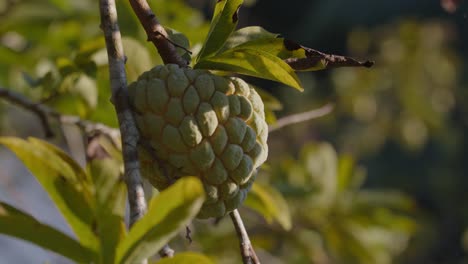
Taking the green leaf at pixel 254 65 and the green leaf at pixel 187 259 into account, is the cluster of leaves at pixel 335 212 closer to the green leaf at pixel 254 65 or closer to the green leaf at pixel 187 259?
the green leaf at pixel 254 65

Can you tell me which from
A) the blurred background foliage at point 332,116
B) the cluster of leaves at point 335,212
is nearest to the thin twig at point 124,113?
the blurred background foliage at point 332,116

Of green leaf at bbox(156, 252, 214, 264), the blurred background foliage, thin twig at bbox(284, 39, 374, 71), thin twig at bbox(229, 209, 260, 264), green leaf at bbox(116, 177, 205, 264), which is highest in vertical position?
thin twig at bbox(284, 39, 374, 71)

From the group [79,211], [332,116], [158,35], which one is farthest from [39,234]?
[332,116]

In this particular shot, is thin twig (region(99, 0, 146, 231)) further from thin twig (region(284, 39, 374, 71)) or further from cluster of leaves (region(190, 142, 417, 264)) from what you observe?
cluster of leaves (region(190, 142, 417, 264))

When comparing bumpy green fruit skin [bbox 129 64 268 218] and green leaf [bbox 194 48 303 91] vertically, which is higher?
green leaf [bbox 194 48 303 91]

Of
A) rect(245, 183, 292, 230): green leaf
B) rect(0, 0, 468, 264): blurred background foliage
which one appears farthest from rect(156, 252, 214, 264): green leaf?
rect(245, 183, 292, 230): green leaf

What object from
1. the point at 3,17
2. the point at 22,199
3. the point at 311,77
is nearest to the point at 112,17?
the point at 3,17

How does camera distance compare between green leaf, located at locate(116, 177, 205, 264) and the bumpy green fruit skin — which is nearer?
green leaf, located at locate(116, 177, 205, 264)

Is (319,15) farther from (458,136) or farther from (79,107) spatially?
(79,107)
